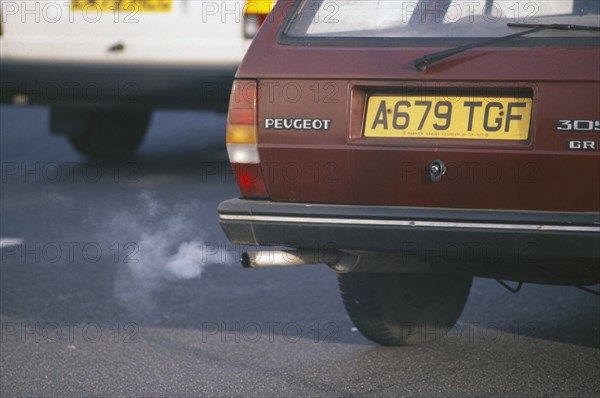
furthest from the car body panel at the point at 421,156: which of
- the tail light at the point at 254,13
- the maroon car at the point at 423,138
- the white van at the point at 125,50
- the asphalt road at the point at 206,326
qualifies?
the white van at the point at 125,50

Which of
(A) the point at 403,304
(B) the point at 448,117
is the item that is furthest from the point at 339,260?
(A) the point at 403,304

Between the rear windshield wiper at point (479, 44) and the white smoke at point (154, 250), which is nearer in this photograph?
the rear windshield wiper at point (479, 44)

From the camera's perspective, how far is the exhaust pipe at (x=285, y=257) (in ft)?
15.5

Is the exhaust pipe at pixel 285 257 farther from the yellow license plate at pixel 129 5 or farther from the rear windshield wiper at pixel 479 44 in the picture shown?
the yellow license plate at pixel 129 5

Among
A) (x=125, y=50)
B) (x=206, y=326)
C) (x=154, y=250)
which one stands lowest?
(x=154, y=250)

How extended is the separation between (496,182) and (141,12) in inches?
207

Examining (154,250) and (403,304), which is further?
(154,250)

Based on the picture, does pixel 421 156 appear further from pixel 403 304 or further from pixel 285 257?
pixel 403 304

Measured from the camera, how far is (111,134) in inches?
438

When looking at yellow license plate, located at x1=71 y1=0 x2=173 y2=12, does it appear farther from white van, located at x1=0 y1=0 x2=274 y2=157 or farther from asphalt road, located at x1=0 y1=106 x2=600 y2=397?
asphalt road, located at x1=0 y1=106 x2=600 y2=397

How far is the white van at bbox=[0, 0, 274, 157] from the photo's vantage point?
9188 millimetres

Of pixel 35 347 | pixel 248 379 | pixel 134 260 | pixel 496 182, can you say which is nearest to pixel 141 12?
pixel 134 260

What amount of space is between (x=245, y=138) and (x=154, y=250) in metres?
2.86

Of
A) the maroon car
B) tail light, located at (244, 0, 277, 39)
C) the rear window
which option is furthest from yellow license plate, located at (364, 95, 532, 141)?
tail light, located at (244, 0, 277, 39)
